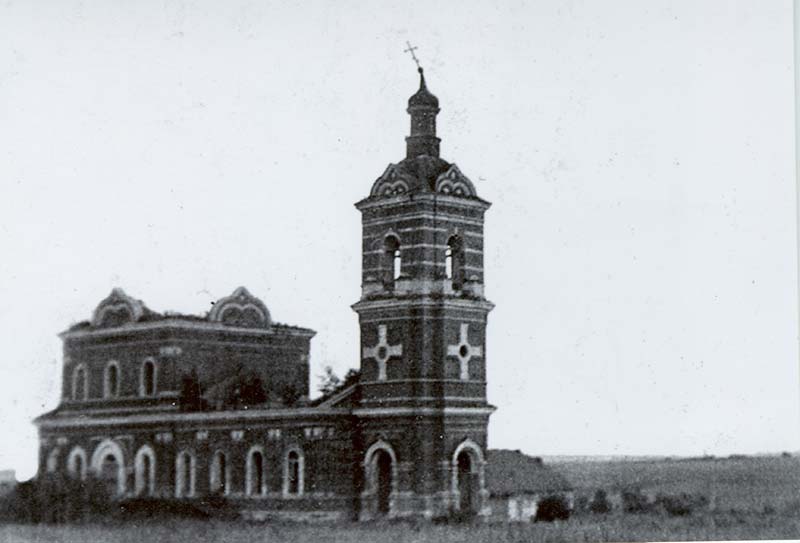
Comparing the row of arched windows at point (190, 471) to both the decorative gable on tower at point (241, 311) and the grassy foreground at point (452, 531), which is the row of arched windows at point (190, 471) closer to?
the grassy foreground at point (452, 531)

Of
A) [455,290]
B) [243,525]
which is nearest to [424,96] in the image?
[455,290]

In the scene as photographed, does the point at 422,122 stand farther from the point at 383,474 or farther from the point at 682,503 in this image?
the point at 682,503

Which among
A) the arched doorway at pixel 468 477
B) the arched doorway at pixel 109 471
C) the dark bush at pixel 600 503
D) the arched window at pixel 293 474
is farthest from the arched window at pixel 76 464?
the dark bush at pixel 600 503

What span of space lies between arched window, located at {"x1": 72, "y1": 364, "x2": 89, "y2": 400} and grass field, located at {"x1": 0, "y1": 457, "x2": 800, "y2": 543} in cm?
199

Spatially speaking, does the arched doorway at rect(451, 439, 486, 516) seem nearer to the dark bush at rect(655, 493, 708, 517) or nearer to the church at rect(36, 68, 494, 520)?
the church at rect(36, 68, 494, 520)

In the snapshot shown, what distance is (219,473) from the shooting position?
2486 cm

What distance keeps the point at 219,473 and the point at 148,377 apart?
169 cm

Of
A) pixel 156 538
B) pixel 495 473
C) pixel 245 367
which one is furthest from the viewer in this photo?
pixel 245 367

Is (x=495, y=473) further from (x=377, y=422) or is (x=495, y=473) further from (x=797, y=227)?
(x=797, y=227)

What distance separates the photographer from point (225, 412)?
25.0 m

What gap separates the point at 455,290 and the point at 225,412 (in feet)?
11.6

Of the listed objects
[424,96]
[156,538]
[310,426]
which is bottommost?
[156,538]

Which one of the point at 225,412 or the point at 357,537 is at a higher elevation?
the point at 225,412

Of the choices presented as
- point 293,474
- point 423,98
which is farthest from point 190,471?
point 423,98
